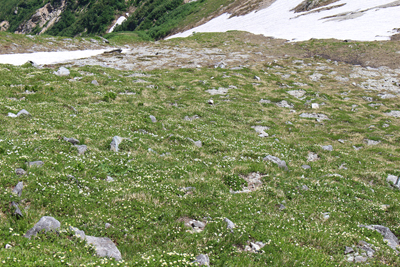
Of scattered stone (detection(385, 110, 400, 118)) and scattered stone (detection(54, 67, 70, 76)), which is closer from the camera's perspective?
scattered stone (detection(54, 67, 70, 76))

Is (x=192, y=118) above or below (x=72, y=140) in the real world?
below

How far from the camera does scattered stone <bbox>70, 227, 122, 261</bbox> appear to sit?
21.5ft

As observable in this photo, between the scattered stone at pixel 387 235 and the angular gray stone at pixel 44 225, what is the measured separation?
11138 millimetres

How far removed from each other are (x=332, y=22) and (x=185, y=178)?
78.1 metres

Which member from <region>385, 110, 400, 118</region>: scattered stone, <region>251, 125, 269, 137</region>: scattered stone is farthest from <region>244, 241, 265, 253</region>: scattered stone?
<region>385, 110, 400, 118</region>: scattered stone

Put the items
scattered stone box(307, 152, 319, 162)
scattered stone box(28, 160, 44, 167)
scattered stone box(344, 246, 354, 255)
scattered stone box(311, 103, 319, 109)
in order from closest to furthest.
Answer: scattered stone box(344, 246, 354, 255) → scattered stone box(28, 160, 44, 167) → scattered stone box(307, 152, 319, 162) → scattered stone box(311, 103, 319, 109)

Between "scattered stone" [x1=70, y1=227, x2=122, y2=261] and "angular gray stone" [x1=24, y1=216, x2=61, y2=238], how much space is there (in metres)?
0.45

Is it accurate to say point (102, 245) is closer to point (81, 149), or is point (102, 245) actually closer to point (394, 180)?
point (81, 149)

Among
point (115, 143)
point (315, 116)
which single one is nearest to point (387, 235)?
point (115, 143)

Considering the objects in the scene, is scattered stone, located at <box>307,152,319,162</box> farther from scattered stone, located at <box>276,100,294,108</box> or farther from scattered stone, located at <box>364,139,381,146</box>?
scattered stone, located at <box>276,100,294,108</box>

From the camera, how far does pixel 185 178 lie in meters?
11.4

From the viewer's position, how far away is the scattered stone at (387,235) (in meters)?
9.21

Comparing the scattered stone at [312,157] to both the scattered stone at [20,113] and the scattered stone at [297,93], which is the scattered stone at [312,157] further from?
the scattered stone at [20,113]

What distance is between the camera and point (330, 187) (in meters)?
12.8
